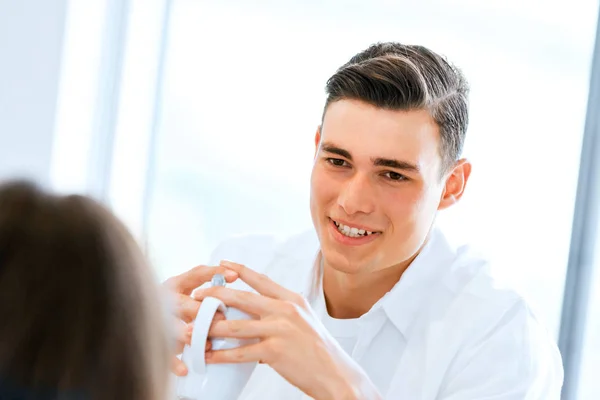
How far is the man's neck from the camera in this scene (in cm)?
173

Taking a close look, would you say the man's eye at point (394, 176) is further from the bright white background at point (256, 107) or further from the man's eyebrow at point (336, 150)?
the bright white background at point (256, 107)

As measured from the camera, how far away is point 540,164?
221cm

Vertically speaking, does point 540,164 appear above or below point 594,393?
above

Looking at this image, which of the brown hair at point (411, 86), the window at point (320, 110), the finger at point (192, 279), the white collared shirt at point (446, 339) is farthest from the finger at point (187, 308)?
the window at point (320, 110)

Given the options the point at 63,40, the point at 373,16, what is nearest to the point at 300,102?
the point at 373,16

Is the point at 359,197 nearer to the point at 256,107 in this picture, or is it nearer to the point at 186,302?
the point at 186,302

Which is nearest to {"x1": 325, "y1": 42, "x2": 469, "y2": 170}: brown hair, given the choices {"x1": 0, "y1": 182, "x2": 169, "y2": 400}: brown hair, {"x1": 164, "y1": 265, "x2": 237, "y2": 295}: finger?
{"x1": 164, "y1": 265, "x2": 237, "y2": 295}: finger

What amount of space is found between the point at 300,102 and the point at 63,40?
710 millimetres

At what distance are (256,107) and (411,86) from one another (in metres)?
1.07

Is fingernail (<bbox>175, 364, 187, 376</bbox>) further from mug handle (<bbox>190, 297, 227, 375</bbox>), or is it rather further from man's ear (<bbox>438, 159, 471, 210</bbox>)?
man's ear (<bbox>438, 159, 471, 210</bbox>)

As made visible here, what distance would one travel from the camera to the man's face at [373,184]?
159 centimetres

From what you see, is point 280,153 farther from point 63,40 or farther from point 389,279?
point 389,279

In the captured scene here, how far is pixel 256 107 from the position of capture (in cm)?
263

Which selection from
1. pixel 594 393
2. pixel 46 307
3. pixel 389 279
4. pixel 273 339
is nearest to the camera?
pixel 46 307
